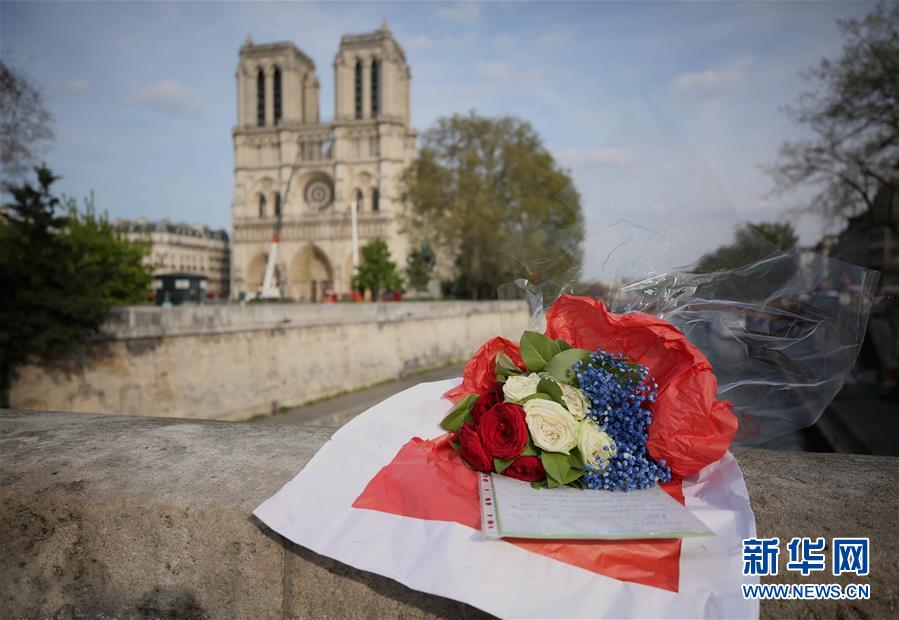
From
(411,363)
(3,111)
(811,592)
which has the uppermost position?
(3,111)

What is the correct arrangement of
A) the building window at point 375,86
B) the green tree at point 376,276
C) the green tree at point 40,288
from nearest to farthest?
the green tree at point 40,288
the green tree at point 376,276
the building window at point 375,86

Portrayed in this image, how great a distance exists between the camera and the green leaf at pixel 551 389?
148cm

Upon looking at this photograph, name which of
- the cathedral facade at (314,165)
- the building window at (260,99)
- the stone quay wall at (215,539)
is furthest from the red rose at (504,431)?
the building window at (260,99)

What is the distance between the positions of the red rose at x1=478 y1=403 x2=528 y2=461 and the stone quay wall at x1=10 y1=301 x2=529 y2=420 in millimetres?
5264

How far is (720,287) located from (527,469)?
41.1 inches

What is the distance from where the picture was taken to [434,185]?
29531 mm

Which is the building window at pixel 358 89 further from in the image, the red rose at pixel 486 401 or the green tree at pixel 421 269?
the red rose at pixel 486 401

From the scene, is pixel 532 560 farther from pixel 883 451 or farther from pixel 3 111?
pixel 3 111

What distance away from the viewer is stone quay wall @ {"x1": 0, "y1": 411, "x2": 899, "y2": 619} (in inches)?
48.9

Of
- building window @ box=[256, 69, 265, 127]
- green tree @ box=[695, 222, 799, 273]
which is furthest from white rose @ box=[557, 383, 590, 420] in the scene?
building window @ box=[256, 69, 265, 127]

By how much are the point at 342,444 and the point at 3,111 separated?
11.5m

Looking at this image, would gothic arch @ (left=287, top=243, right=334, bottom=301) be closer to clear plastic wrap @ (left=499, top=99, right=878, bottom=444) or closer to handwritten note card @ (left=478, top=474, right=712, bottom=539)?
clear plastic wrap @ (left=499, top=99, right=878, bottom=444)

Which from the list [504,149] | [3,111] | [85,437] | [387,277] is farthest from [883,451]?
[387,277]

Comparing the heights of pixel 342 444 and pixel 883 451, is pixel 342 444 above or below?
above
